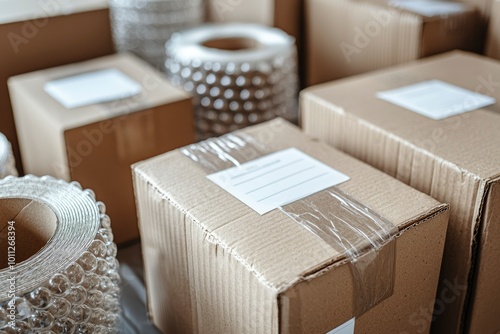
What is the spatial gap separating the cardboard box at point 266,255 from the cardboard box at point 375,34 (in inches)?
20.2

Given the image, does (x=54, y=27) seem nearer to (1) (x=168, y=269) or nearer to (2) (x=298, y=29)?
(2) (x=298, y=29)

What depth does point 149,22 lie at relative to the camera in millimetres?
1494

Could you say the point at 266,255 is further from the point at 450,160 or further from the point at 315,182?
the point at 450,160

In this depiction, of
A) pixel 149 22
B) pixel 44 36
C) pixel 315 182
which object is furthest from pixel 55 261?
pixel 149 22

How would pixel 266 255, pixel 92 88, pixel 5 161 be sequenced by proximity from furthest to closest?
pixel 92 88
pixel 5 161
pixel 266 255

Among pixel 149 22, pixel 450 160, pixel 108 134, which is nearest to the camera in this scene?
pixel 450 160

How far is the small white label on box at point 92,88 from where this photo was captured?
1.13 meters

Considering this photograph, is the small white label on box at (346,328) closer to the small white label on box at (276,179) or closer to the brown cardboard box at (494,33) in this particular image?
the small white label on box at (276,179)

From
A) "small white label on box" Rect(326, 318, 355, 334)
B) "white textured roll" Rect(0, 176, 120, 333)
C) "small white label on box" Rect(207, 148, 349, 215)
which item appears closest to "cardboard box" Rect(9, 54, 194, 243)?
"white textured roll" Rect(0, 176, 120, 333)

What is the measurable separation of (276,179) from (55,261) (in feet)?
1.00

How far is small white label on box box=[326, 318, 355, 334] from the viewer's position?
0.66 m

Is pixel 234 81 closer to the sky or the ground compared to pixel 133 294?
closer to the sky

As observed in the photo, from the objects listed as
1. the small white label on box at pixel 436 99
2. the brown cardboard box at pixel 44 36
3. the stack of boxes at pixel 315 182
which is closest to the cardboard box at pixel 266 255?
the stack of boxes at pixel 315 182

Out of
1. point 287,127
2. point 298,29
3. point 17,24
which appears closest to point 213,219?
point 287,127
